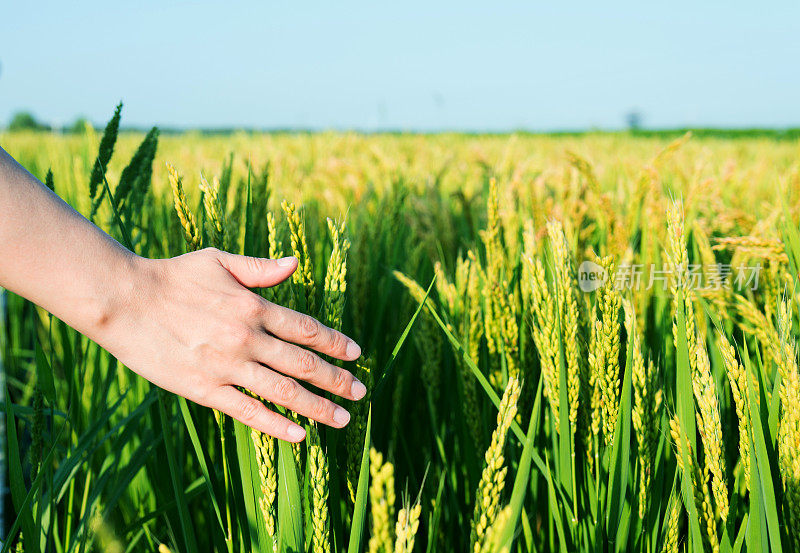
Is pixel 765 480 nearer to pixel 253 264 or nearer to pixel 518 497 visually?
pixel 518 497

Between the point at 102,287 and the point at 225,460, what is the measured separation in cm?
27

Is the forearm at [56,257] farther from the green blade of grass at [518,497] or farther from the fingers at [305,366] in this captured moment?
the green blade of grass at [518,497]

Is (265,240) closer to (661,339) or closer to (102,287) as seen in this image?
(102,287)

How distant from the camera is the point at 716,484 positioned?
658mm

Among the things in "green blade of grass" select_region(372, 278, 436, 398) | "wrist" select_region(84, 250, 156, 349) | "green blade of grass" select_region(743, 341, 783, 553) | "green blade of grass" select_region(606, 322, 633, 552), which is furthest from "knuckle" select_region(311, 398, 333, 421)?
"green blade of grass" select_region(743, 341, 783, 553)

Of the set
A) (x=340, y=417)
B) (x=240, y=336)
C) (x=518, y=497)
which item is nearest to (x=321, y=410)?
(x=340, y=417)

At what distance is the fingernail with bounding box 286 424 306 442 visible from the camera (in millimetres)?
627

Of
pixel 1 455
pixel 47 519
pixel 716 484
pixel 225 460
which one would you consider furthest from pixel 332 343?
pixel 1 455

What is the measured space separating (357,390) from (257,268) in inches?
7.7

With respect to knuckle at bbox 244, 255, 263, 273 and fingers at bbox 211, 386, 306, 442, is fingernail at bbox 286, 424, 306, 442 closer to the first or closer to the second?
fingers at bbox 211, 386, 306, 442

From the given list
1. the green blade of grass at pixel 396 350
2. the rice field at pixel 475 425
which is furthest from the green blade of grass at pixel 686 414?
the green blade of grass at pixel 396 350

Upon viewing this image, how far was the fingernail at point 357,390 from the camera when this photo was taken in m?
Result: 0.68

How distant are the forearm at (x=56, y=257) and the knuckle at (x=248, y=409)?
18 cm

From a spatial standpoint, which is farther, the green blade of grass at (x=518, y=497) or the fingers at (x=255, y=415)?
the fingers at (x=255, y=415)
